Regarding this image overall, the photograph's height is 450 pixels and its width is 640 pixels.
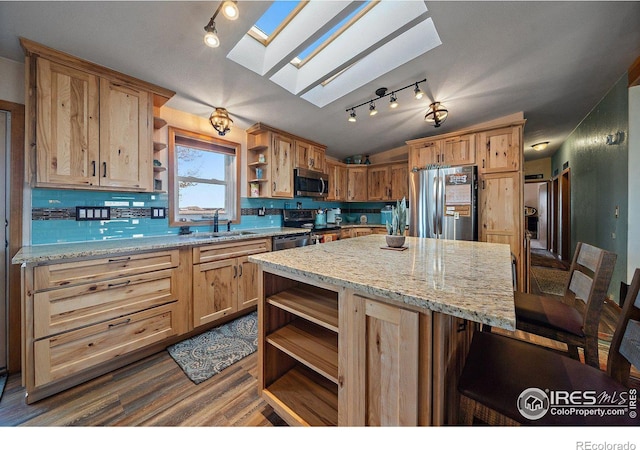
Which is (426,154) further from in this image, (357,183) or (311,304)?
(311,304)

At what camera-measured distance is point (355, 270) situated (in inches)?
41.3

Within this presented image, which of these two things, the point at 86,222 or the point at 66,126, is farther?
the point at 86,222

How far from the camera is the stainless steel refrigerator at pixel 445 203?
10.6ft

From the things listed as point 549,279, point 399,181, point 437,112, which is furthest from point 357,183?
point 549,279

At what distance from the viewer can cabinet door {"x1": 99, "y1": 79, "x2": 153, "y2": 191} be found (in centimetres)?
190

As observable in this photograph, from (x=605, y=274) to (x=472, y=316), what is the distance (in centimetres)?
96

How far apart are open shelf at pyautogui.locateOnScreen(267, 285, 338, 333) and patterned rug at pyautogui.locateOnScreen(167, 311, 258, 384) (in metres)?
0.98

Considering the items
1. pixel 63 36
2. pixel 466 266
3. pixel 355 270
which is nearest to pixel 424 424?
pixel 355 270

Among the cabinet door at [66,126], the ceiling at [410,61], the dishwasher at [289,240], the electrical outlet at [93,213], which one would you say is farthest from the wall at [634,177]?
the electrical outlet at [93,213]

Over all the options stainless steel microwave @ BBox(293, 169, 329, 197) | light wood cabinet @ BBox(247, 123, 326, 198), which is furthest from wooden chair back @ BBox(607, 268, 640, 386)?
stainless steel microwave @ BBox(293, 169, 329, 197)

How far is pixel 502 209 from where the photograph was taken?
3.21 meters

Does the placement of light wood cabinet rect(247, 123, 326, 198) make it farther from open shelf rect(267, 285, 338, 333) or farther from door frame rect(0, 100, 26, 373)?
open shelf rect(267, 285, 338, 333)

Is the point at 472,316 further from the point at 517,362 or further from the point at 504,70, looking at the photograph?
the point at 504,70

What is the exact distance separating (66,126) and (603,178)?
20.0ft
